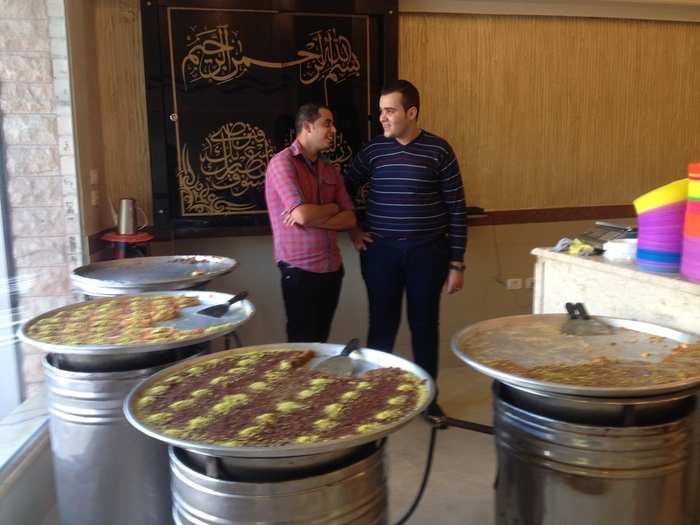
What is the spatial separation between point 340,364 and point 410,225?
5.44 feet

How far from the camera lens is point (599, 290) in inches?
79.1

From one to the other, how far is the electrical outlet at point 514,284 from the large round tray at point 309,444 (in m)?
2.68

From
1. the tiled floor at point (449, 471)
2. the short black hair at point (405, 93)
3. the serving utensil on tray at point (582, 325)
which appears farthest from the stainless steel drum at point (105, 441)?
the short black hair at point (405, 93)

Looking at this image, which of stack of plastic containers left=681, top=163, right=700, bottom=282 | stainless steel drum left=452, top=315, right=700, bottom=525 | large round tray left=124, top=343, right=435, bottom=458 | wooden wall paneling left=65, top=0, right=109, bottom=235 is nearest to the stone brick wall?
wooden wall paneling left=65, top=0, right=109, bottom=235

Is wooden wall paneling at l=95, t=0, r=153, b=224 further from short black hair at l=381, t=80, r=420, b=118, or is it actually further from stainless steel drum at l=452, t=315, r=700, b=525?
stainless steel drum at l=452, t=315, r=700, b=525

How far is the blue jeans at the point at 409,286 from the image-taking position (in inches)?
123

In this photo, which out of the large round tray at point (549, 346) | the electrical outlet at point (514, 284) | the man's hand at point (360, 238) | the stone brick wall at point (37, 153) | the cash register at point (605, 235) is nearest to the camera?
the large round tray at point (549, 346)

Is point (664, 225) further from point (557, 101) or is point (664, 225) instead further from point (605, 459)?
point (557, 101)

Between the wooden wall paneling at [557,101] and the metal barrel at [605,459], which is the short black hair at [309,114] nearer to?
the wooden wall paneling at [557,101]

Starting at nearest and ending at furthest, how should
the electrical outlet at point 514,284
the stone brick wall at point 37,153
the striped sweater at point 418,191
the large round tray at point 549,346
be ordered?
1. the large round tray at point 549,346
2. the stone brick wall at point 37,153
3. the striped sweater at point 418,191
4. the electrical outlet at point 514,284

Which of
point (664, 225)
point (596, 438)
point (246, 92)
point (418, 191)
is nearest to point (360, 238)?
point (418, 191)

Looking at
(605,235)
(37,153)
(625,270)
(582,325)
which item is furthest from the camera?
(37,153)

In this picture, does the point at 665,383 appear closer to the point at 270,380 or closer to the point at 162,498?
the point at 270,380

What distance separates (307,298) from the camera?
9.78ft
